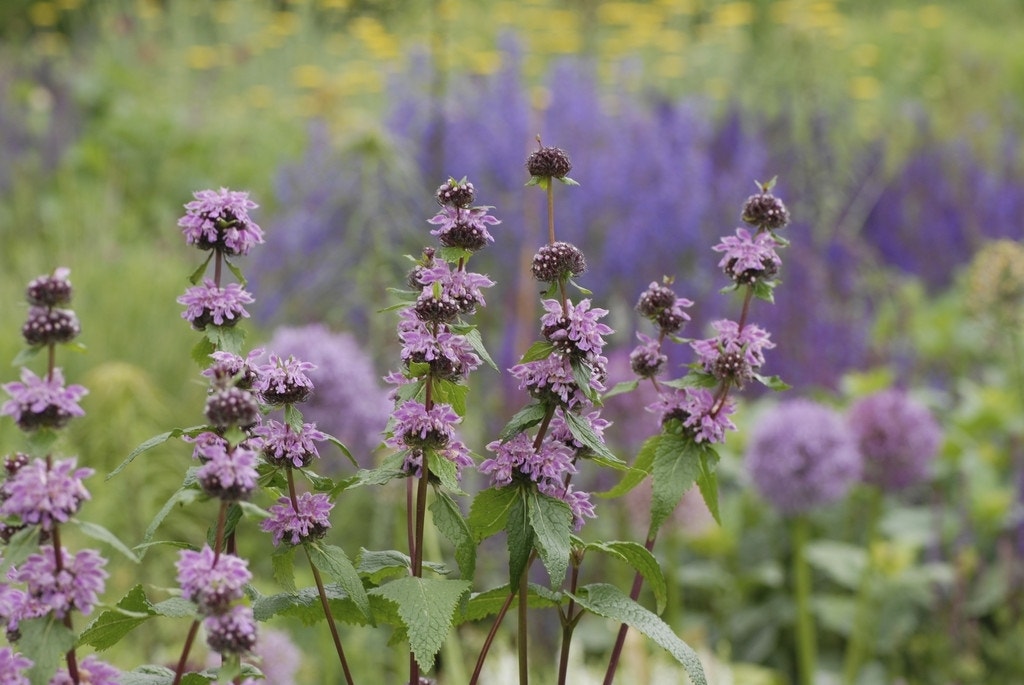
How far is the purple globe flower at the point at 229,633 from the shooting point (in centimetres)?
68

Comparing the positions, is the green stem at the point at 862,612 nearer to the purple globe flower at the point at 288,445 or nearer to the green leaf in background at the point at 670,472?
the green leaf in background at the point at 670,472

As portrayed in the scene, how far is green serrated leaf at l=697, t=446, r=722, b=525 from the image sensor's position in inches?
38.9

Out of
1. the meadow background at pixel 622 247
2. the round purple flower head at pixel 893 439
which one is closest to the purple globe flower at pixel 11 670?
the meadow background at pixel 622 247

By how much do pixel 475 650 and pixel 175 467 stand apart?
3.82 ft

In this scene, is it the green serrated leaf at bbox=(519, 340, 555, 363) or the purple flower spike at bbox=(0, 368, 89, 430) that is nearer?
the purple flower spike at bbox=(0, 368, 89, 430)

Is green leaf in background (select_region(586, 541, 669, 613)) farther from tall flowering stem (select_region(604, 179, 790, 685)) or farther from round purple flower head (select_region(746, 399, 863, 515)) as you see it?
round purple flower head (select_region(746, 399, 863, 515))

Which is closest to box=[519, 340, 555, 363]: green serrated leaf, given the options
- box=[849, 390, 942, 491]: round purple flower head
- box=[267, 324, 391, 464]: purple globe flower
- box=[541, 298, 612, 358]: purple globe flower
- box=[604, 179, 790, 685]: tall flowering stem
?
box=[541, 298, 612, 358]: purple globe flower

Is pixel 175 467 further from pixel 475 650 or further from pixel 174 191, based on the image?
pixel 174 191

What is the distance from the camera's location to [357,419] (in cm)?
277

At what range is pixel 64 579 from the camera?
2.33ft

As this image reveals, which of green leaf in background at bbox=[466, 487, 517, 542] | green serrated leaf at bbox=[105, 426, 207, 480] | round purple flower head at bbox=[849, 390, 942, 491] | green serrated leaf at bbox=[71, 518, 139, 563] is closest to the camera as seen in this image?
green serrated leaf at bbox=[71, 518, 139, 563]

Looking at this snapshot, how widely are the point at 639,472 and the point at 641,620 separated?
117 mm

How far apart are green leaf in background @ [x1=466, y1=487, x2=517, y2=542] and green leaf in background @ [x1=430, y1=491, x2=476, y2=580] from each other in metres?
0.01

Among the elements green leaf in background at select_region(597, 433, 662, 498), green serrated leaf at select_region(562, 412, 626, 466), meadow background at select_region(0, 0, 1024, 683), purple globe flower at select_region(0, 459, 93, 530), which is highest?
meadow background at select_region(0, 0, 1024, 683)
